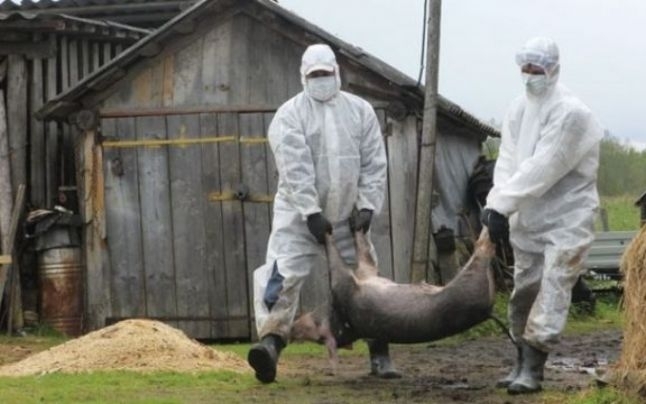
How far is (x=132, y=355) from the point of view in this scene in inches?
469

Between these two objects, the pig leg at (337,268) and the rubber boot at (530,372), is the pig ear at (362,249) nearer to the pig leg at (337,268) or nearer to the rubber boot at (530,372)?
the pig leg at (337,268)

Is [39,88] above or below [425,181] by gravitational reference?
above

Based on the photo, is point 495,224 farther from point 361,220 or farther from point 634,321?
point 634,321

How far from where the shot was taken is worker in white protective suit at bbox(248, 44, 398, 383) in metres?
10.7

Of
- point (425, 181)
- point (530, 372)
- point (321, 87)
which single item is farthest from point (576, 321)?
point (530, 372)

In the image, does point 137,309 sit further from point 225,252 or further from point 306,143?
point 306,143

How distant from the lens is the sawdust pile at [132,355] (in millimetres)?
11688

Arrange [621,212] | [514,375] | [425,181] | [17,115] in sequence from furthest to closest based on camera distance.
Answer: [621,212] → [17,115] → [425,181] → [514,375]

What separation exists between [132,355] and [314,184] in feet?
7.11

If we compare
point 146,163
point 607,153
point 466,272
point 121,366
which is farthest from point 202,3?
point 607,153

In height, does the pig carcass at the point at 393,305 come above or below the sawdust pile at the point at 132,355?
above

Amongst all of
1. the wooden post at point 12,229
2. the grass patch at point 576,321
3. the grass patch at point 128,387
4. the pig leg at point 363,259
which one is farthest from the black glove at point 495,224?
the wooden post at point 12,229

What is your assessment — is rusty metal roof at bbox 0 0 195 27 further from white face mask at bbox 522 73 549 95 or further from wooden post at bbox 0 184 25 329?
white face mask at bbox 522 73 549 95

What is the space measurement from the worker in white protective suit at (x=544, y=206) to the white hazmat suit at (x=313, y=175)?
110cm
